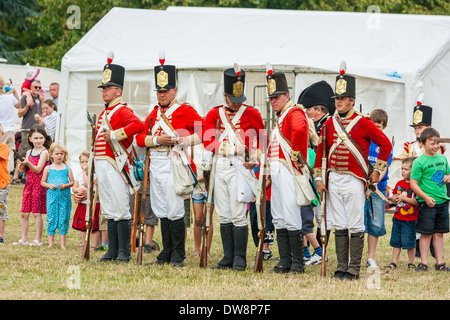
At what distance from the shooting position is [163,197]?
866 centimetres

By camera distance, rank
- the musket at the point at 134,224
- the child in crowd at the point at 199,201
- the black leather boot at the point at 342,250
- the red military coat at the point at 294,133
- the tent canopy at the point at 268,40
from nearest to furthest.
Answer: the black leather boot at the point at 342,250 → the red military coat at the point at 294,133 → the musket at the point at 134,224 → the child in crowd at the point at 199,201 → the tent canopy at the point at 268,40

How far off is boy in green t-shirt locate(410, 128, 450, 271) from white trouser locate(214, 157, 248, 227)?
202 centimetres

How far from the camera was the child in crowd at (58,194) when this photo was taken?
1012cm

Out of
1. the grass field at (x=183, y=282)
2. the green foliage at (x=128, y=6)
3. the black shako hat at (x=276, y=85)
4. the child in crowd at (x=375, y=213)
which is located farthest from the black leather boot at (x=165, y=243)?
the green foliage at (x=128, y=6)

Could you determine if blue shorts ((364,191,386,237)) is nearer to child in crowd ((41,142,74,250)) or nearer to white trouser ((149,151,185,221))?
white trouser ((149,151,185,221))

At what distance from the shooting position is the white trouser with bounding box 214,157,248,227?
335 inches

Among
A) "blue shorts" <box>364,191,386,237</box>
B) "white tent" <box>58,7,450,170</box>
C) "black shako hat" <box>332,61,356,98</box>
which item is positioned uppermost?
"white tent" <box>58,7,450,170</box>

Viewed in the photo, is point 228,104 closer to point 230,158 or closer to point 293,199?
point 230,158

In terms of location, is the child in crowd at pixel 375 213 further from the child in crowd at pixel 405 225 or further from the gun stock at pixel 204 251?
the gun stock at pixel 204 251

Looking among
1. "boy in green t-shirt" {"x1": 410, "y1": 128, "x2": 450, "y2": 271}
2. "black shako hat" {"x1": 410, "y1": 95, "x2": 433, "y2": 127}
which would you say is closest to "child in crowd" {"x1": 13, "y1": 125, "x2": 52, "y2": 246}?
"boy in green t-shirt" {"x1": 410, "y1": 128, "x2": 450, "y2": 271}

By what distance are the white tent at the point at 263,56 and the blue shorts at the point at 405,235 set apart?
5.52 m

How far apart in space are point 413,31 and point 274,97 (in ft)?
26.4

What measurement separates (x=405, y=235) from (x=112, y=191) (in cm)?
328

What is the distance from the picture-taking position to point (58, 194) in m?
10.2
